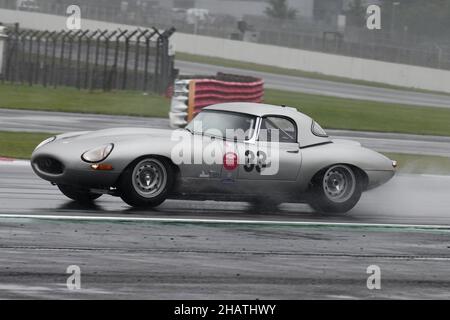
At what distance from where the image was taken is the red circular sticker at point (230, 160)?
12.2 metres

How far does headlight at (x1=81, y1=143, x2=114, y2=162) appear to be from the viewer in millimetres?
11703

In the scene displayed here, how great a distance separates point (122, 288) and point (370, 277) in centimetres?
224

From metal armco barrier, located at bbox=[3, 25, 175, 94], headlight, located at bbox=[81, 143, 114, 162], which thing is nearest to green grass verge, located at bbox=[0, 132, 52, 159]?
headlight, located at bbox=[81, 143, 114, 162]

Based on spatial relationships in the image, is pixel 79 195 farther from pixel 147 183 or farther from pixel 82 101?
pixel 82 101

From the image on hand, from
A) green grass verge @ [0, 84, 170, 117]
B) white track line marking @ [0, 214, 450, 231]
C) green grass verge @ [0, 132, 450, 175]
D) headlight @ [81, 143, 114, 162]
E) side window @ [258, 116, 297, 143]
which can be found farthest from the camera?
green grass verge @ [0, 84, 170, 117]

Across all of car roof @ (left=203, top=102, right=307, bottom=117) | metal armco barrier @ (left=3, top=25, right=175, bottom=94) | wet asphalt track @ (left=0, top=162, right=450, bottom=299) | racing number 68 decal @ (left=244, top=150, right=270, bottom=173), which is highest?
metal armco barrier @ (left=3, top=25, right=175, bottom=94)

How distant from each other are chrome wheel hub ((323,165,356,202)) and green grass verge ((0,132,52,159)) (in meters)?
6.85

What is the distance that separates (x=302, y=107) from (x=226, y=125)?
907 inches

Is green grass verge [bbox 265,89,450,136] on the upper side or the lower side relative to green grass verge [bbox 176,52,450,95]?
lower

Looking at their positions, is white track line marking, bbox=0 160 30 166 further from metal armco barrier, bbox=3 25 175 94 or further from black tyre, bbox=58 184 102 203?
metal armco barrier, bbox=3 25 175 94

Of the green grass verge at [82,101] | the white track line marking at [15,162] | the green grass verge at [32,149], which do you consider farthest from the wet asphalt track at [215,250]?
the green grass verge at [82,101]

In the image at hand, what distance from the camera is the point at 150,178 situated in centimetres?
→ 1195
